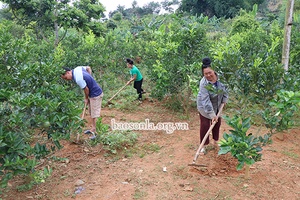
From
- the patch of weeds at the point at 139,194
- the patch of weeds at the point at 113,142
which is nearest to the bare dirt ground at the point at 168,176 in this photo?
the patch of weeds at the point at 139,194

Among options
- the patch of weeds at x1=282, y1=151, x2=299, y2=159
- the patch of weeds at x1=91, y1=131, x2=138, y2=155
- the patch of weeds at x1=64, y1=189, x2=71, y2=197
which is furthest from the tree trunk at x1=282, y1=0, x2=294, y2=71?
the patch of weeds at x1=64, y1=189, x2=71, y2=197

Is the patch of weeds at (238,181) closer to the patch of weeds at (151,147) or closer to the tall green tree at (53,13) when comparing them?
the patch of weeds at (151,147)

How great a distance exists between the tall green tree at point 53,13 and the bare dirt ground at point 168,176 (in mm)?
4391

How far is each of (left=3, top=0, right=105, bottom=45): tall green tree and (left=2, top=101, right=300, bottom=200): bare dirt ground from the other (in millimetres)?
4391

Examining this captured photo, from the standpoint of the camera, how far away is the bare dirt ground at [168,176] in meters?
3.19

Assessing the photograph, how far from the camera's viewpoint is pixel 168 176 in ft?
11.9

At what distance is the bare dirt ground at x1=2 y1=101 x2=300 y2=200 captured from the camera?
319cm

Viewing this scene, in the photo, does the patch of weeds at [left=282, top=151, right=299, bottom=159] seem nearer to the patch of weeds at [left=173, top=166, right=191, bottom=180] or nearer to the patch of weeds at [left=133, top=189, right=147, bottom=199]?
the patch of weeds at [left=173, top=166, right=191, bottom=180]

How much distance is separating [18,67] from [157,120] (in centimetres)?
361

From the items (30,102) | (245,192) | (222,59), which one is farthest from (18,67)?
(245,192)

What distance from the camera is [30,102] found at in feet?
7.98

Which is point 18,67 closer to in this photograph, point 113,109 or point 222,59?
point 222,59

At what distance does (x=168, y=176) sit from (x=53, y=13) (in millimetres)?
6070

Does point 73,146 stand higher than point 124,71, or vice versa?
point 124,71
